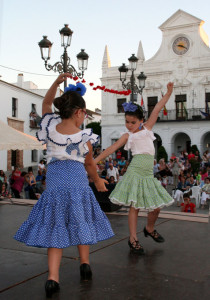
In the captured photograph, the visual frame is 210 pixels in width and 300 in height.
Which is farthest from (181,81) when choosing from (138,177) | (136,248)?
(136,248)

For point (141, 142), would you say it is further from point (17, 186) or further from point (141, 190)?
point (17, 186)

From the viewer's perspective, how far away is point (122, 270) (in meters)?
3.18

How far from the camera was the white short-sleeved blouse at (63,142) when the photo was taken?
283 centimetres

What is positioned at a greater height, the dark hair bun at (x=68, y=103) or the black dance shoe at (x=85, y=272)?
the dark hair bun at (x=68, y=103)

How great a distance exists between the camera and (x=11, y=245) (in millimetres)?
4031

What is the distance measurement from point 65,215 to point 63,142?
55 centimetres

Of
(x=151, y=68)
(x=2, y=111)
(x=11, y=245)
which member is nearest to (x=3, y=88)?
(x=2, y=111)

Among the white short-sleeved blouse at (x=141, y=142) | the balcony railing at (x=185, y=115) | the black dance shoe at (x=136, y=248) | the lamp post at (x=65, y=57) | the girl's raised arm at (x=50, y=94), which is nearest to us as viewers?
the girl's raised arm at (x=50, y=94)

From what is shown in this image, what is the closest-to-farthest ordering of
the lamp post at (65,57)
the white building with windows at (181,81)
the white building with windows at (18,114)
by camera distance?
the lamp post at (65,57), the white building with windows at (18,114), the white building with windows at (181,81)

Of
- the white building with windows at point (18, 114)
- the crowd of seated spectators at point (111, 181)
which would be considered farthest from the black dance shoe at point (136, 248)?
the white building with windows at point (18, 114)

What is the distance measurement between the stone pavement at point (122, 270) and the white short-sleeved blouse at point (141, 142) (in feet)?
3.45

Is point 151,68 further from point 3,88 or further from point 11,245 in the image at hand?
point 11,245

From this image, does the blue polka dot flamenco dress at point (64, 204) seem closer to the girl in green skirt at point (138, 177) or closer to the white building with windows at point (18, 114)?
the girl in green skirt at point (138, 177)

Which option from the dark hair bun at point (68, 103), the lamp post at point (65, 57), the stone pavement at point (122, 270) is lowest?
the stone pavement at point (122, 270)
